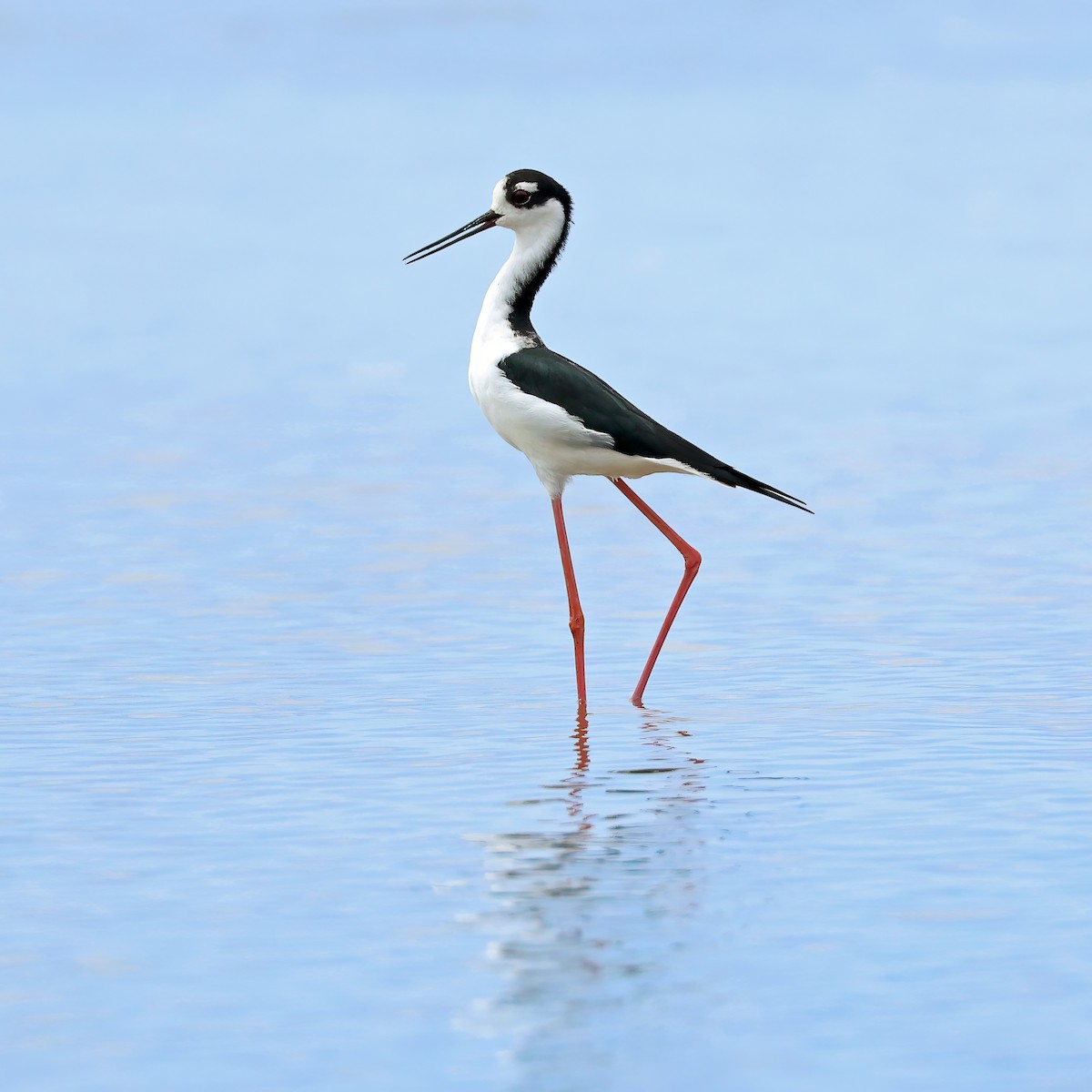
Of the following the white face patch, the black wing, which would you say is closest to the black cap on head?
the white face patch

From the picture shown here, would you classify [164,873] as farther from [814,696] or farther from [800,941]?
[814,696]

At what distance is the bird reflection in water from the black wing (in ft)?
6.19

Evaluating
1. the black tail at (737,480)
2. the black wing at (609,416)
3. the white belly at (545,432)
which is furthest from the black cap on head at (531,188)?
the black tail at (737,480)

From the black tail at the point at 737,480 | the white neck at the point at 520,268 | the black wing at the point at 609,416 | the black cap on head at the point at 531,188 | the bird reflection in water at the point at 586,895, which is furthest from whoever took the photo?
the black cap on head at the point at 531,188

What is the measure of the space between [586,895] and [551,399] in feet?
13.5

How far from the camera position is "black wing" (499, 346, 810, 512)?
427 inches

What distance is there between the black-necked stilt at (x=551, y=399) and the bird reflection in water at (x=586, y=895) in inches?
76.0

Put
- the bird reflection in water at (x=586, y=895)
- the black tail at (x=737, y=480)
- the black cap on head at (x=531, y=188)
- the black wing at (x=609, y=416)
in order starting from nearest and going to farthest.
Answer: the bird reflection in water at (x=586, y=895)
the black tail at (x=737, y=480)
the black wing at (x=609, y=416)
the black cap on head at (x=531, y=188)

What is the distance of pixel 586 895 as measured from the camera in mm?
7191

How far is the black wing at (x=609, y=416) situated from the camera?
1084cm

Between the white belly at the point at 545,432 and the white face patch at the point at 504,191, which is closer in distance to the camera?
the white belly at the point at 545,432

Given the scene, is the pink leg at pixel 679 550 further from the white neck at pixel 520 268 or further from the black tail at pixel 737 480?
the white neck at pixel 520 268

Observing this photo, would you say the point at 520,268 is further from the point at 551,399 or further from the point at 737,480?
the point at 737,480

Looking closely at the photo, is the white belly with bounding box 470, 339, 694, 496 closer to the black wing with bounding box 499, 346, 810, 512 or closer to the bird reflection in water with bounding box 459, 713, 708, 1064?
the black wing with bounding box 499, 346, 810, 512
